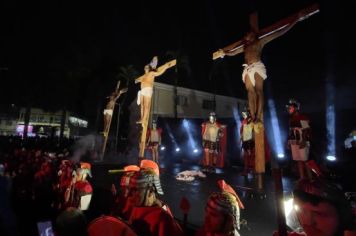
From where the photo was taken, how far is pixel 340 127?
631 inches

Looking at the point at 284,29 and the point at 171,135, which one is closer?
the point at 284,29

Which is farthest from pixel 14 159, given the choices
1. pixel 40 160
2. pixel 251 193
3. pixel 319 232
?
pixel 319 232

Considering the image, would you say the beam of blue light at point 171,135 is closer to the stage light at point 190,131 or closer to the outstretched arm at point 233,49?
the stage light at point 190,131

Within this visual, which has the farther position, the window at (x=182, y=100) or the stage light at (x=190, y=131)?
the window at (x=182, y=100)

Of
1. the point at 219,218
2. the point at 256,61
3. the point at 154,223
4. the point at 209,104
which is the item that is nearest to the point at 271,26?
the point at 256,61

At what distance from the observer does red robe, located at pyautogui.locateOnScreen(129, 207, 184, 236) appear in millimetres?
2506

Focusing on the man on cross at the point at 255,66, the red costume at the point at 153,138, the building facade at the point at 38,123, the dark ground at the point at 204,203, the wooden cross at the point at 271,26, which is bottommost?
the dark ground at the point at 204,203

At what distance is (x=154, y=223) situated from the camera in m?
2.54

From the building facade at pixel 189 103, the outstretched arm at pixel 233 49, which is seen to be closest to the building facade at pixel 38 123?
the building facade at pixel 189 103

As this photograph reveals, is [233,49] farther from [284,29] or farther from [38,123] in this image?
[38,123]

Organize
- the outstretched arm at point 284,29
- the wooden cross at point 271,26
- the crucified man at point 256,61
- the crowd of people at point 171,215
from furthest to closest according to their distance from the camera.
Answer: the crucified man at point 256,61, the outstretched arm at point 284,29, the wooden cross at point 271,26, the crowd of people at point 171,215

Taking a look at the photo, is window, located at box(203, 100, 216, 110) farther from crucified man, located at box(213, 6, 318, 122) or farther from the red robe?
the red robe

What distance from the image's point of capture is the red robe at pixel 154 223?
2506 mm

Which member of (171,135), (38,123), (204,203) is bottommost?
(204,203)
